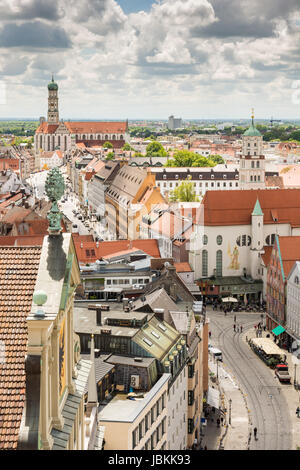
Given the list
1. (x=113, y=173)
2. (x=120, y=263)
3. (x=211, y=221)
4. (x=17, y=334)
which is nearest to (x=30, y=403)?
(x=17, y=334)

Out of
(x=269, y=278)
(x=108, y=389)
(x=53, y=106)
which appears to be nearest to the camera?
(x=108, y=389)

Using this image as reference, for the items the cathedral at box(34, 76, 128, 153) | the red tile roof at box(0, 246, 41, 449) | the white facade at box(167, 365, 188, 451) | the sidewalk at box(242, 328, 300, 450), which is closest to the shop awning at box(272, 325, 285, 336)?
the sidewalk at box(242, 328, 300, 450)

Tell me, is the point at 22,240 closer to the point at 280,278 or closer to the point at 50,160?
the point at 280,278

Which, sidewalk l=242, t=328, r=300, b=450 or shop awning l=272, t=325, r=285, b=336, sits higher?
shop awning l=272, t=325, r=285, b=336

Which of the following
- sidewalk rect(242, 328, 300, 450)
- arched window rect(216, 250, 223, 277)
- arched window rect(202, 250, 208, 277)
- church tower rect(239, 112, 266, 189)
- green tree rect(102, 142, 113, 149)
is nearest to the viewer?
sidewalk rect(242, 328, 300, 450)

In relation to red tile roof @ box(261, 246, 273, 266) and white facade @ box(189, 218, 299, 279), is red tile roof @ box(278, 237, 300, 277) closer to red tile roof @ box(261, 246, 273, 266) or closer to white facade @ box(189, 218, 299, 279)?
red tile roof @ box(261, 246, 273, 266)

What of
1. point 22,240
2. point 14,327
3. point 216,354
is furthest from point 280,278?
point 14,327
